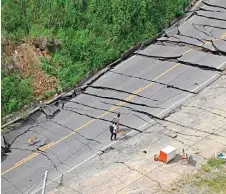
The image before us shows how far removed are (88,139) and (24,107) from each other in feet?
13.1

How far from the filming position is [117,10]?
1085 inches

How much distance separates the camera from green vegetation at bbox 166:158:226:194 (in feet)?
55.6

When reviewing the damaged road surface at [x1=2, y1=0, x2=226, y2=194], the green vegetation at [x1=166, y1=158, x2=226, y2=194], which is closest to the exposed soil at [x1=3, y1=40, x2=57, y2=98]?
the damaged road surface at [x1=2, y1=0, x2=226, y2=194]

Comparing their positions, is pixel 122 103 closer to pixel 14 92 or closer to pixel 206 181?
pixel 14 92

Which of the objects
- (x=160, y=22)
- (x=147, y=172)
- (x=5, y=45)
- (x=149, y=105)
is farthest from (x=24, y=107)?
(x=160, y=22)

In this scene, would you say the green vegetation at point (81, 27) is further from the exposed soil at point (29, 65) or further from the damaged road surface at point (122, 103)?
the damaged road surface at point (122, 103)

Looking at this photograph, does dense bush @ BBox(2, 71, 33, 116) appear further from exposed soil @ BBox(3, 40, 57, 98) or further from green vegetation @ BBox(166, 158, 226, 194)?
green vegetation @ BBox(166, 158, 226, 194)

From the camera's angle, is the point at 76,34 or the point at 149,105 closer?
the point at 149,105

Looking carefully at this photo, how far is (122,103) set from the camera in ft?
74.4

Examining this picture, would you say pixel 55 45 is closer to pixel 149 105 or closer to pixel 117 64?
pixel 117 64

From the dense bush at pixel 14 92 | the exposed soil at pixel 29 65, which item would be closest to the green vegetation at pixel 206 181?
the dense bush at pixel 14 92

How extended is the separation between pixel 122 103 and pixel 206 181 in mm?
6693

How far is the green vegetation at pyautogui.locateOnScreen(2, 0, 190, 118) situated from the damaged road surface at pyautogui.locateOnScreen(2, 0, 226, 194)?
38.4 inches

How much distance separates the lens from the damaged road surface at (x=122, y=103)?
63.4 ft
